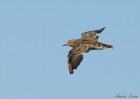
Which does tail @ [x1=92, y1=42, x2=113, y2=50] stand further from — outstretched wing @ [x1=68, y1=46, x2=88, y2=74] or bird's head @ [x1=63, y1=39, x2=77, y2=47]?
bird's head @ [x1=63, y1=39, x2=77, y2=47]

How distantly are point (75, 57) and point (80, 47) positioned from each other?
103 centimetres

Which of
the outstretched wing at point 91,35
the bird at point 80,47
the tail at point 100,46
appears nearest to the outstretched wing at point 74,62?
the bird at point 80,47

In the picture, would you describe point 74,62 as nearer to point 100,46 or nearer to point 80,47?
point 80,47

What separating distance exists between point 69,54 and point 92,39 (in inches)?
113

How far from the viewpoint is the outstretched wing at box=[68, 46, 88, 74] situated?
17.4m

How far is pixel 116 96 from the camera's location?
1591 cm

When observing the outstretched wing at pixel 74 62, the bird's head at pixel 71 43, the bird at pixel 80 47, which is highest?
the bird's head at pixel 71 43

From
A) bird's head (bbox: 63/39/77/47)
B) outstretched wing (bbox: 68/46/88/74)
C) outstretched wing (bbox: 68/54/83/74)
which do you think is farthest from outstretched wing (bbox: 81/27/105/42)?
outstretched wing (bbox: 68/54/83/74)

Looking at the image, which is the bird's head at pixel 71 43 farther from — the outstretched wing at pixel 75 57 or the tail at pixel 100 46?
the outstretched wing at pixel 75 57

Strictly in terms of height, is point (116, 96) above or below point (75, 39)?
below

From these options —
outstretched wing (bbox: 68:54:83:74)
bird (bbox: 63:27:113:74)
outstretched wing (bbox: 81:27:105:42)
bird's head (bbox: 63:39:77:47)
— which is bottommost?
outstretched wing (bbox: 68:54:83:74)

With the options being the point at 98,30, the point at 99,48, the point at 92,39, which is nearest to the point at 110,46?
the point at 99,48

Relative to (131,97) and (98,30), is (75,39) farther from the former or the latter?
(131,97)

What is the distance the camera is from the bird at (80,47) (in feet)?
57.2
